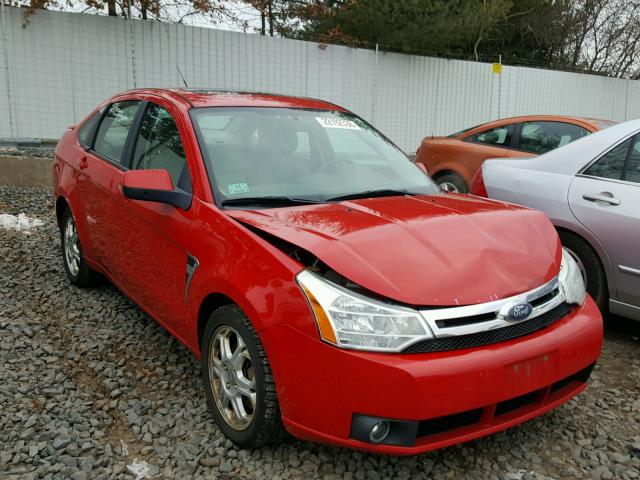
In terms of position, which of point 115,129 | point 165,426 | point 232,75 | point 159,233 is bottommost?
point 165,426

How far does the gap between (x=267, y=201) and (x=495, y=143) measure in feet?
17.0

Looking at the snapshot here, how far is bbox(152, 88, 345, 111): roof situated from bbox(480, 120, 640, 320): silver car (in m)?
1.58

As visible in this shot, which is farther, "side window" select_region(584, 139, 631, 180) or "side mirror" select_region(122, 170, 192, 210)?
"side window" select_region(584, 139, 631, 180)

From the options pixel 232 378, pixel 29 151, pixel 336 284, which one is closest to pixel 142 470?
pixel 232 378

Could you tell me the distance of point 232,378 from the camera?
267 cm

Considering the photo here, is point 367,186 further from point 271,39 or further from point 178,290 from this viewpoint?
point 271,39

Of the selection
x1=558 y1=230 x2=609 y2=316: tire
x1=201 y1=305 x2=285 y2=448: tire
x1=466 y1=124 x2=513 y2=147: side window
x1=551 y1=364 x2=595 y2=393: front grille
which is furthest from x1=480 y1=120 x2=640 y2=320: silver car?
x1=466 y1=124 x2=513 y2=147: side window

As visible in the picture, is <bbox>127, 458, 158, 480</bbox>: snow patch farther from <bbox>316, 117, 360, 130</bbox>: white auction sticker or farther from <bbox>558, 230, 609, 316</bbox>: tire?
<bbox>558, 230, 609, 316</bbox>: tire

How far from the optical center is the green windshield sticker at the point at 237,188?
2959mm

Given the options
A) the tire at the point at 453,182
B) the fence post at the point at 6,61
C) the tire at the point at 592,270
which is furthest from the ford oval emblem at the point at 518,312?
the fence post at the point at 6,61

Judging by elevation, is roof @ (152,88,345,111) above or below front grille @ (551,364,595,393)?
above

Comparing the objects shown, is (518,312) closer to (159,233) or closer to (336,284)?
(336,284)

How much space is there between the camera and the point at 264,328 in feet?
7.75

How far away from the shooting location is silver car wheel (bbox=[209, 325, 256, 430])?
2.58 metres
